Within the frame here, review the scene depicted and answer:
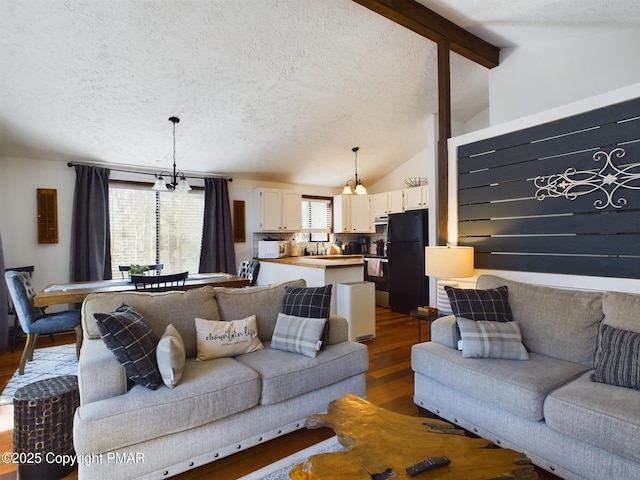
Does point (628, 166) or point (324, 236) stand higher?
point (628, 166)

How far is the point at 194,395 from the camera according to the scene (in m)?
1.78

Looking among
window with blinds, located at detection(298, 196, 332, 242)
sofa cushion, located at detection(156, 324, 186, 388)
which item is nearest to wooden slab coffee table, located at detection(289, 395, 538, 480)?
sofa cushion, located at detection(156, 324, 186, 388)

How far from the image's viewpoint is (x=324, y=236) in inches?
277

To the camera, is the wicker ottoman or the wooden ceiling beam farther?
the wooden ceiling beam

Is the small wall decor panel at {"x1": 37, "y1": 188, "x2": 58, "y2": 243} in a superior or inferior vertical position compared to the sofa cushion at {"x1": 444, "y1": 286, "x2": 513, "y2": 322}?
superior

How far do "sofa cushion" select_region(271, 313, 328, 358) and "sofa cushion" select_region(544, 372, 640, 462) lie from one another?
1.36 metres

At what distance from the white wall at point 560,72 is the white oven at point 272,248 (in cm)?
364

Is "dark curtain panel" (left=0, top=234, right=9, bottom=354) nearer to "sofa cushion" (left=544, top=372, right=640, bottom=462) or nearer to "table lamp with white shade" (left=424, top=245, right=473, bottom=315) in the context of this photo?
"table lamp with white shade" (left=424, top=245, right=473, bottom=315)

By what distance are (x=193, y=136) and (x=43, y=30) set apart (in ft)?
6.22

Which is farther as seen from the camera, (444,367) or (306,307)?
(306,307)

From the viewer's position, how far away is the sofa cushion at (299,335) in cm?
231

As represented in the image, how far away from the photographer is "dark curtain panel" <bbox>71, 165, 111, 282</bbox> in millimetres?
4531

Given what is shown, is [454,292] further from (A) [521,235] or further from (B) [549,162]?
(B) [549,162]

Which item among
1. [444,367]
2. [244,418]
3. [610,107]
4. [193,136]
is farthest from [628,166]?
[193,136]
